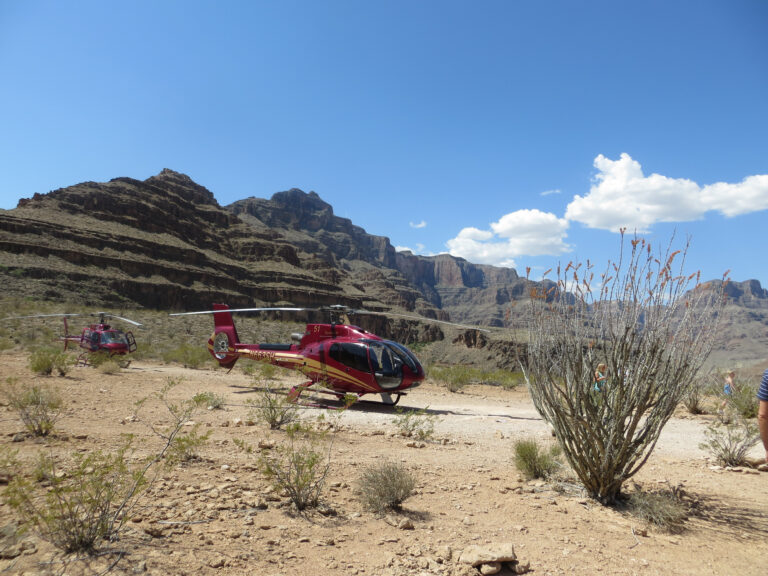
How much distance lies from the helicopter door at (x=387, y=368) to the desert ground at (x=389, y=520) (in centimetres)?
310

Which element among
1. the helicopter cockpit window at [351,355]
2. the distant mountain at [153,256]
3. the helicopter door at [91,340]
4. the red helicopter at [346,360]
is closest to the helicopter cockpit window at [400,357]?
the red helicopter at [346,360]

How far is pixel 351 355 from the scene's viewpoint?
10.9 m

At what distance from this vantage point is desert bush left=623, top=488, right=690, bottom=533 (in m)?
3.97

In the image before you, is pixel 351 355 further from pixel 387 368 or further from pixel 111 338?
pixel 111 338

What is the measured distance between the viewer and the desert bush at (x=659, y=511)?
3973 millimetres

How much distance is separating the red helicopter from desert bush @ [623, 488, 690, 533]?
5.96m

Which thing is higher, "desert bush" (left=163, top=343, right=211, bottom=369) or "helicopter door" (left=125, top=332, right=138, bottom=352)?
"helicopter door" (left=125, top=332, right=138, bottom=352)

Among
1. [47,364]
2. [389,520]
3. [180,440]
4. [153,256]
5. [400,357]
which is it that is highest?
[153,256]

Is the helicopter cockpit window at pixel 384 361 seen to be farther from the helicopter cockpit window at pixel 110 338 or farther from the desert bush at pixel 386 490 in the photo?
the helicopter cockpit window at pixel 110 338

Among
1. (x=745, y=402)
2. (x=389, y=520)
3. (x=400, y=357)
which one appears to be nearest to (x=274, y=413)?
(x=400, y=357)

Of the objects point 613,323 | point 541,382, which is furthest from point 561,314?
point 541,382

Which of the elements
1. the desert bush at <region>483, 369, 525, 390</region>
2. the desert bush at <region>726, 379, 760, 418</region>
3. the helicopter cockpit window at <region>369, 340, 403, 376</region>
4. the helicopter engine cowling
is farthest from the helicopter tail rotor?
the desert bush at <region>726, 379, 760, 418</region>

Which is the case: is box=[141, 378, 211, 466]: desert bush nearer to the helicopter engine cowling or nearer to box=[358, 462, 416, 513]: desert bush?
box=[358, 462, 416, 513]: desert bush

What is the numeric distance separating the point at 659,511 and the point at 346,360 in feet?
26.0
